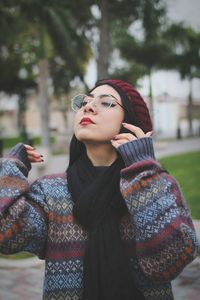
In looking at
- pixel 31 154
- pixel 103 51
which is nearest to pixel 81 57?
pixel 103 51

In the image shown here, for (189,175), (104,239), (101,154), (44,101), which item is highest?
(101,154)

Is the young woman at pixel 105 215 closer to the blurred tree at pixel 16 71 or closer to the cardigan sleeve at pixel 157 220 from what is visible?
the cardigan sleeve at pixel 157 220

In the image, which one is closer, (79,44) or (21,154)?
(21,154)

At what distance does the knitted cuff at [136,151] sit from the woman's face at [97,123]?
0.56 feet

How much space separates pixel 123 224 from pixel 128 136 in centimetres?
39

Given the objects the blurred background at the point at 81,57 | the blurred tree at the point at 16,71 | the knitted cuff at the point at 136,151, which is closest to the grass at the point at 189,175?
the blurred background at the point at 81,57

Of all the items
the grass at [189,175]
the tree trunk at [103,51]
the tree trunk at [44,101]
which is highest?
the tree trunk at [103,51]

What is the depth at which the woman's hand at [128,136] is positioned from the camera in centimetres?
191

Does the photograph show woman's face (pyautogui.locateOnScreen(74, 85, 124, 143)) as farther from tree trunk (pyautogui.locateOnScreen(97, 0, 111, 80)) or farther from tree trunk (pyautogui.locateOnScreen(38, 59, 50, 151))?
tree trunk (pyautogui.locateOnScreen(38, 59, 50, 151))

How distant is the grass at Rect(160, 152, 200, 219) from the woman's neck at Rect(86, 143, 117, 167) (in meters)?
5.45

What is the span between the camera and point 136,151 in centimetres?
185

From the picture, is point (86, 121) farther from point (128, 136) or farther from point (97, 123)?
point (128, 136)

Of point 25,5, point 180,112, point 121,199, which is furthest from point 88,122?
point 180,112

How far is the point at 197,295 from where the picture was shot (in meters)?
4.35
